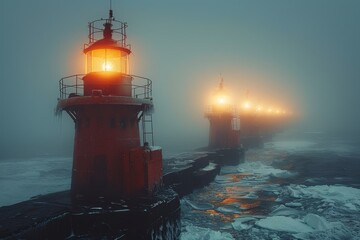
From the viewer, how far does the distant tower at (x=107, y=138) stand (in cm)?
1195

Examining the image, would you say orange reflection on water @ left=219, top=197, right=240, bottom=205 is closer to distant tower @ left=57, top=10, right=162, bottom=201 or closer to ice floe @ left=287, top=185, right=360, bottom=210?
ice floe @ left=287, top=185, right=360, bottom=210

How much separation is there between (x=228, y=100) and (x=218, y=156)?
312 inches

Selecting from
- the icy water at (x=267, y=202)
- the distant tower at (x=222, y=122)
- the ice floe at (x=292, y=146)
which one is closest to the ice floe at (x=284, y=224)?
the icy water at (x=267, y=202)

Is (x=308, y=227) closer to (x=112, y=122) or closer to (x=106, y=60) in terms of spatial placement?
(x=112, y=122)

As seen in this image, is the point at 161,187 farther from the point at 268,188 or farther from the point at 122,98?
the point at 268,188

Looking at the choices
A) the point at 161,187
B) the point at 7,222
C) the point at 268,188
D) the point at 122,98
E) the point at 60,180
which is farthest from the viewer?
the point at 60,180

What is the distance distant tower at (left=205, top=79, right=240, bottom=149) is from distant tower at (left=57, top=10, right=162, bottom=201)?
22574mm

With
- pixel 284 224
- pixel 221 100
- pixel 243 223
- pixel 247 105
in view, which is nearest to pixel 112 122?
pixel 243 223

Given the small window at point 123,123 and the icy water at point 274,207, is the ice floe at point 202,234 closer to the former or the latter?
the icy water at point 274,207

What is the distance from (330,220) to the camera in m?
14.1

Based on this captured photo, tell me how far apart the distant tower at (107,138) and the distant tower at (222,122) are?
22.6 m

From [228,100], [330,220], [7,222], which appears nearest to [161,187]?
[7,222]

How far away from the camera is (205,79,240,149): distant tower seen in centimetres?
3425

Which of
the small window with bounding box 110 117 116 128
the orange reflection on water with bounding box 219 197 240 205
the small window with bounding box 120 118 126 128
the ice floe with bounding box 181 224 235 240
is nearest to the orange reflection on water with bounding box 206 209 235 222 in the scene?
the ice floe with bounding box 181 224 235 240
